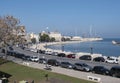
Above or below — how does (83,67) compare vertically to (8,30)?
below

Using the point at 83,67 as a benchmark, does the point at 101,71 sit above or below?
below

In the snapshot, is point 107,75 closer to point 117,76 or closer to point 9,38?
point 117,76

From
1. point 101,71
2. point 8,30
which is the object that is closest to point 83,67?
point 101,71

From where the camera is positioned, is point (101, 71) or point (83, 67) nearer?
point (101, 71)

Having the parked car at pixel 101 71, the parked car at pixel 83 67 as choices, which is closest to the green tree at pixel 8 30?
the parked car at pixel 83 67

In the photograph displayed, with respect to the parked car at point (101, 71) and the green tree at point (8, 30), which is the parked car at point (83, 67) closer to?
the parked car at point (101, 71)

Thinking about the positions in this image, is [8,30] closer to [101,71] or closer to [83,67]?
[83,67]

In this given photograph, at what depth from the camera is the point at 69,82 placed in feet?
113

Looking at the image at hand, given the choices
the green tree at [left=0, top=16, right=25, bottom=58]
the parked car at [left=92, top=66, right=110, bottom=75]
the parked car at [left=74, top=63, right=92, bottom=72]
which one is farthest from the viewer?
the green tree at [left=0, top=16, right=25, bottom=58]

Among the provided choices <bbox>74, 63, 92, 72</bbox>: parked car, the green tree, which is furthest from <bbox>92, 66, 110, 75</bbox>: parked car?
the green tree

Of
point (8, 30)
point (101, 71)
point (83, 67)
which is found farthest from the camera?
point (8, 30)

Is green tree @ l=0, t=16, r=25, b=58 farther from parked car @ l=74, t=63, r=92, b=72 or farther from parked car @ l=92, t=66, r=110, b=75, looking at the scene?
parked car @ l=92, t=66, r=110, b=75

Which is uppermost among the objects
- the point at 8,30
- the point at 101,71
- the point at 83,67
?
the point at 8,30

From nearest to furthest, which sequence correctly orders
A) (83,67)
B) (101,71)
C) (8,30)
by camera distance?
(101,71), (83,67), (8,30)
